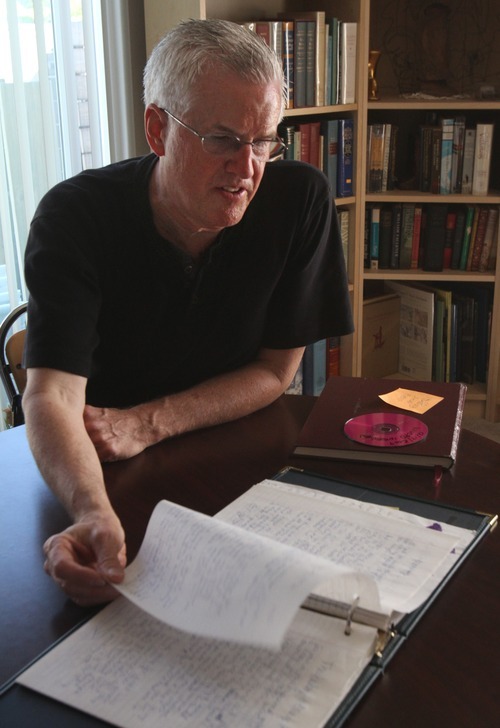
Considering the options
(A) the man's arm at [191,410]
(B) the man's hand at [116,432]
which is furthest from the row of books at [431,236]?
(B) the man's hand at [116,432]

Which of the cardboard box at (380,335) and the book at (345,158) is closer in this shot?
the book at (345,158)

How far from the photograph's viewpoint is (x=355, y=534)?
1.03 m

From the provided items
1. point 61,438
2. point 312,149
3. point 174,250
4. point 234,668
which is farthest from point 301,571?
point 312,149

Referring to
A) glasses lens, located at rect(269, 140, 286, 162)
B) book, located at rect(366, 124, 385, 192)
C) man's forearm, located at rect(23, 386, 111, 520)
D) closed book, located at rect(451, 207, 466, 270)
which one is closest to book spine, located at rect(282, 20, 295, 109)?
book, located at rect(366, 124, 385, 192)

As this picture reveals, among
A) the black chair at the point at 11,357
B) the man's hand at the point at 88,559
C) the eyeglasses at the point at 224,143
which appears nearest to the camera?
the man's hand at the point at 88,559

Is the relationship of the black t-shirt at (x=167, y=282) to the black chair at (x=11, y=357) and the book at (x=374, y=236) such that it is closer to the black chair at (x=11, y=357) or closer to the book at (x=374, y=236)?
the black chair at (x=11, y=357)

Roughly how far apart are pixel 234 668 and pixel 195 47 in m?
0.98

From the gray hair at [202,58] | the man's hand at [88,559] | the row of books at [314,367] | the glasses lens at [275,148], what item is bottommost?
the row of books at [314,367]

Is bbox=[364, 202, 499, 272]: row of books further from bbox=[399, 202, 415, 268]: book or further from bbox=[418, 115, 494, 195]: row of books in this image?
bbox=[418, 115, 494, 195]: row of books

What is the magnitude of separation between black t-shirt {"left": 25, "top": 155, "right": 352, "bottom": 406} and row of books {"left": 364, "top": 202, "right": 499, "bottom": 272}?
154cm

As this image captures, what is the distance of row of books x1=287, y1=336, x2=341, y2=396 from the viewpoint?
122 inches

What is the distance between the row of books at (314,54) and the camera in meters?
2.73

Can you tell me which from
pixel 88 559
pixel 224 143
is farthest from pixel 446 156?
pixel 88 559

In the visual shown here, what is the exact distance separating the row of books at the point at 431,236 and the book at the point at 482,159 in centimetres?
10
